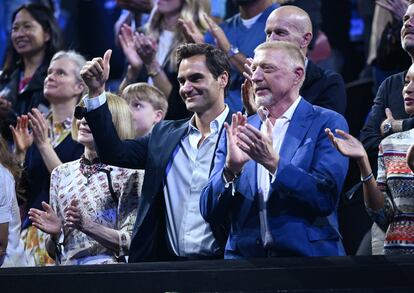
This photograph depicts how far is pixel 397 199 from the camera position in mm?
4781

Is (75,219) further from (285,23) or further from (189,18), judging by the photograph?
(189,18)

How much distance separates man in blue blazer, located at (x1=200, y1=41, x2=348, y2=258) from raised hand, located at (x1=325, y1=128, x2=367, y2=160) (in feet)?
0.62

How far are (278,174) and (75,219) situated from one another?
1.22 meters

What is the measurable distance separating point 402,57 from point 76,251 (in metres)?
2.45

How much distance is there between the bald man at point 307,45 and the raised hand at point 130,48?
1387 millimetres

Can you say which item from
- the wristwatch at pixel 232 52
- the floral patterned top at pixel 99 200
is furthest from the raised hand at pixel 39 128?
the wristwatch at pixel 232 52

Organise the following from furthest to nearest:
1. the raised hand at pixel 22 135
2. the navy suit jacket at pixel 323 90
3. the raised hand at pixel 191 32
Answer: the raised hand at pixel 22 135
the raised hand at pixel 191 32
the navy suit jacket at pixel 323 90

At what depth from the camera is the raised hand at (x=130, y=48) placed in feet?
22.9

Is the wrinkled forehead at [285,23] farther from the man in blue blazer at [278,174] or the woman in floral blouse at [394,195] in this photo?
the woman in floral blouse at [394,195]

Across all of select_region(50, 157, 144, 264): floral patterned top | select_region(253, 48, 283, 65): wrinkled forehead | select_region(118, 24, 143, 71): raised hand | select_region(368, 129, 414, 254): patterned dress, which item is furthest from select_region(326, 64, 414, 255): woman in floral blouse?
select_region(118, 24, 143, 71): raised hand

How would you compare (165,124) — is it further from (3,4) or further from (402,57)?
(3,4)

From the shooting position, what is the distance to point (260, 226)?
473 centimetres

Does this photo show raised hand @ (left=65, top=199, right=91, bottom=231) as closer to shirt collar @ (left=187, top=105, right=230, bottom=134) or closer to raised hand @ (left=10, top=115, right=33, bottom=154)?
shirt collar @ (left=187, top=105, right=230, bottom=134)

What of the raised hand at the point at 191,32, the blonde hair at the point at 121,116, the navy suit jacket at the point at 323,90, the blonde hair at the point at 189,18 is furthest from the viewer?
the blonde hair at the point at 189,18
